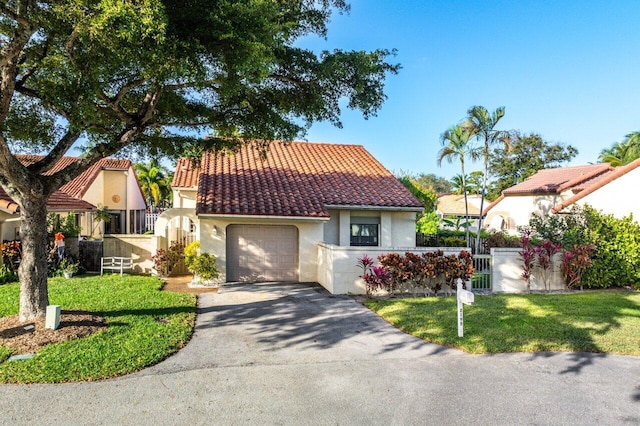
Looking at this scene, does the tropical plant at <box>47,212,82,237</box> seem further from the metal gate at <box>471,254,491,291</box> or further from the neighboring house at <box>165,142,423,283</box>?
the metal gate at <box>471,254,491,291</box>

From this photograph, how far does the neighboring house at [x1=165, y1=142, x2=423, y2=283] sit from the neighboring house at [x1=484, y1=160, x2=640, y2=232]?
7625 millimetres

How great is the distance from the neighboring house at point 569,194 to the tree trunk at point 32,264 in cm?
1839

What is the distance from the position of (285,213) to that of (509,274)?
8.09m

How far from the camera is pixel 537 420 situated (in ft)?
16.0

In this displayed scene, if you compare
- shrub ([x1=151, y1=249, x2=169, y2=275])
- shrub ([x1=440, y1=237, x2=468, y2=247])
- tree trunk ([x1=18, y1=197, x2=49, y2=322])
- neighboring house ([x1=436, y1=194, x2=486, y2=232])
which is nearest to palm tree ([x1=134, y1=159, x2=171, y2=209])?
shrub ([x1=151, y1=249, x2=169, y2=275])

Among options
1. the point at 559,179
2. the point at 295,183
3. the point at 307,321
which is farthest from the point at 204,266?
the point at 559,179

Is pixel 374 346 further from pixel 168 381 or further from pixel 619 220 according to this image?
pixel 619 220

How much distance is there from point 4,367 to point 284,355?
4287 mm

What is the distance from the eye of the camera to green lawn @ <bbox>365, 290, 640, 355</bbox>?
25.1 ft

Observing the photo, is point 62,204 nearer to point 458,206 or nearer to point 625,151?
point 625,151

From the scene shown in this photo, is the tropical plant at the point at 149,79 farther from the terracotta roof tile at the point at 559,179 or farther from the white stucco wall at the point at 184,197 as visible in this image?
the terracotta roof tile at the point at 559,179

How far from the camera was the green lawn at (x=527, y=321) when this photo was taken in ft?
25.1

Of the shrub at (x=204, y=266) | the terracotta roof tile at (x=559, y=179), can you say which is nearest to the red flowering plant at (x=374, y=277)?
the shrub at (x=204, y=266)

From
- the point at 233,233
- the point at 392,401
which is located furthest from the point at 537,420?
the point at 233,233
